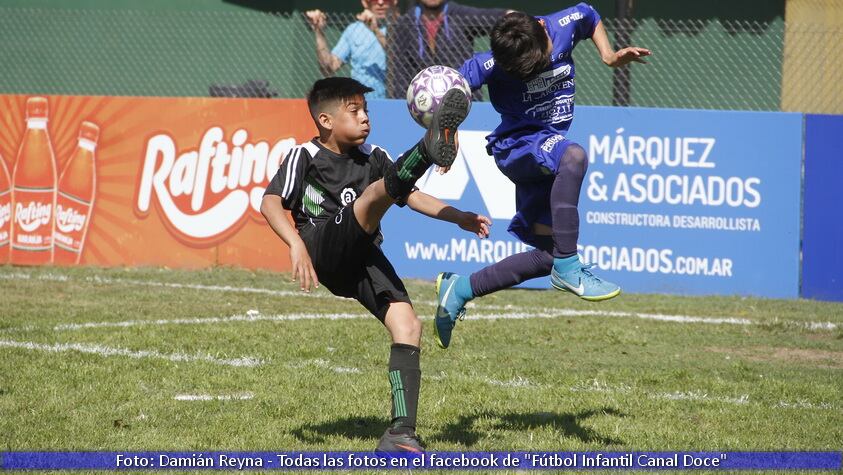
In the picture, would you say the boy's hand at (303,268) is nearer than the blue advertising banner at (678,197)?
Yes

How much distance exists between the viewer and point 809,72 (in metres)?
13.0

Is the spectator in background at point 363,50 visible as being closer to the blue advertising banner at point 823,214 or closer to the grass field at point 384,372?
the grass field at point 384,372

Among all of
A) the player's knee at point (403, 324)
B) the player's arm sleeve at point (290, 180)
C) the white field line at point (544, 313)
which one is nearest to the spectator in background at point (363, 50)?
the white field line at point (544, 313)

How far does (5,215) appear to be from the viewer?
13258 millimetres

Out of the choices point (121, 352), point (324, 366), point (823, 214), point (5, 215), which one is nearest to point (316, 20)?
point (5, 215)

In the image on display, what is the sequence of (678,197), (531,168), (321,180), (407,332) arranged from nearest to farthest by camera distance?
1. (407,332)
2. (321,180)
3. (531,168)
4. (678,197)

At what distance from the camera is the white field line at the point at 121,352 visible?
7949 mm

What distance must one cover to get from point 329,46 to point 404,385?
34.5 ft

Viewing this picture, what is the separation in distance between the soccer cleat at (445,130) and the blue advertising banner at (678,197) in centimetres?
663

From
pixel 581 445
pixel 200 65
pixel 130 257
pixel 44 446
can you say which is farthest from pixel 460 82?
pixel 200 65

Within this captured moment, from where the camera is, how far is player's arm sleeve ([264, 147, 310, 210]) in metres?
5.82

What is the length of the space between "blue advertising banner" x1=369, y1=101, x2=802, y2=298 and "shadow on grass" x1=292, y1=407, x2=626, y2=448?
Result: 17.5 feet

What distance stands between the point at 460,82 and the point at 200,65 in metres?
13.2

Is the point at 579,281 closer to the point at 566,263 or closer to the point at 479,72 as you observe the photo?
the point at 566,263
